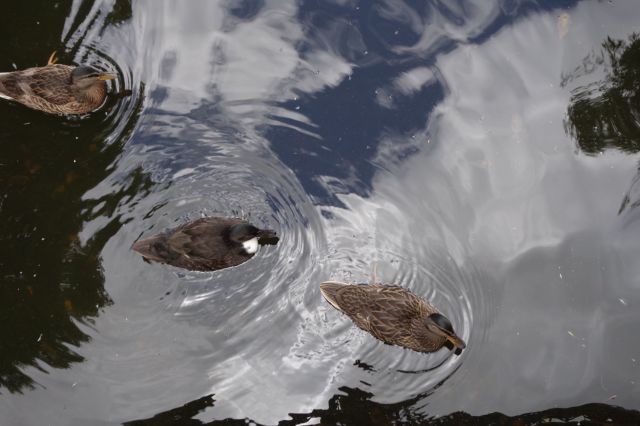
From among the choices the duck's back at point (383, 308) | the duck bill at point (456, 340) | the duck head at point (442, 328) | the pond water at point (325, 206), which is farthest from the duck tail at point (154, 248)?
the duck bill at point (456, 340)

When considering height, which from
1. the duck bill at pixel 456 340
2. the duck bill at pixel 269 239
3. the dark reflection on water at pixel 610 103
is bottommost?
the duck bill at pixel 456 340

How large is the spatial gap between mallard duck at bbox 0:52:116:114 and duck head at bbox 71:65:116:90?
2 cm

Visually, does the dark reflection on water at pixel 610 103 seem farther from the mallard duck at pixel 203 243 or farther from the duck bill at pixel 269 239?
the mallard duck at pixel 203 243

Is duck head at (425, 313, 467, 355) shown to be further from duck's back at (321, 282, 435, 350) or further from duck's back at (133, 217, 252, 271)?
duck's back at (133, 217, 252, 271)

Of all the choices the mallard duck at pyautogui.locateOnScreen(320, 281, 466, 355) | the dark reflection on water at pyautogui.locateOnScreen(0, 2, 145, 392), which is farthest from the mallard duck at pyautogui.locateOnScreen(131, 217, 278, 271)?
the mallard duck at pyautogui.locateOnScreen(320, 281, 466, 355)

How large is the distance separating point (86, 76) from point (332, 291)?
2902mm

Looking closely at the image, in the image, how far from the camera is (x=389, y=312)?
16.0 feet

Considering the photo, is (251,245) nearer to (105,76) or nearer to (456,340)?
(456,340)

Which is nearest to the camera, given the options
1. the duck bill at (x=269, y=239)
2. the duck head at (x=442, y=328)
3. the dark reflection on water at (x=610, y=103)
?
the duck head at (x=442, y=328)

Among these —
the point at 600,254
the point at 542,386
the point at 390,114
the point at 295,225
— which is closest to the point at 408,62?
the point at 390,114

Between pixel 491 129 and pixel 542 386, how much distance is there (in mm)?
2370

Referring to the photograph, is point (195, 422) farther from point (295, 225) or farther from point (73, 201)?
point (73, 201)

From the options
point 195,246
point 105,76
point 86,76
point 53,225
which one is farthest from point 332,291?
point 86,76

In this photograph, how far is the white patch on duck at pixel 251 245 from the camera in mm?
5016
